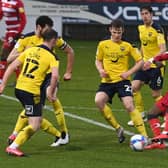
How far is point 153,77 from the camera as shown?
14938 mm

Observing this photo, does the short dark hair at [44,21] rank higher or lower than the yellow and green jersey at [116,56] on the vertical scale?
higher

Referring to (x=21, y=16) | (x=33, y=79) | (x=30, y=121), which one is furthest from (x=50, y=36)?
(x=21, y=16)

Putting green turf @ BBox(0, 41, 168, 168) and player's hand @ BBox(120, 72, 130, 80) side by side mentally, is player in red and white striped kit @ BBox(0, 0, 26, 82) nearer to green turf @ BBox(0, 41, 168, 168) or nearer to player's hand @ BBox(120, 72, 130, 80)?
green turf @ BBox(0, 41, 168, 168)

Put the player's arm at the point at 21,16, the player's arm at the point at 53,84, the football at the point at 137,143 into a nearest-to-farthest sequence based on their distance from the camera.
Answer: the player's arm at the point at 53,84, the football at the point at 137,143, the player's arm at the point at 21,16

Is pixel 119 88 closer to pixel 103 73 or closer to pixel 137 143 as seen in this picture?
pixel 103 73

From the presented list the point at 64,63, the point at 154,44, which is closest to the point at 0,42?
the point at 64,63

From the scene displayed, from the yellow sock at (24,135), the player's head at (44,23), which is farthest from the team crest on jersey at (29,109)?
the player's head at (44,23)

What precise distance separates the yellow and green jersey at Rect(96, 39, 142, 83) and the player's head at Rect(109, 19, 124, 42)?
4.6 inches

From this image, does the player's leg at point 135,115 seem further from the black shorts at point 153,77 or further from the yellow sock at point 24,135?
the black shorts at point 153,77

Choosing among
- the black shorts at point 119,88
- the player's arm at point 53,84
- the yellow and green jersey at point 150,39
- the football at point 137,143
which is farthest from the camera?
the yellow and green jersey at point 150,39

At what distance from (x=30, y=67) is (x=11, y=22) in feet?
26.9

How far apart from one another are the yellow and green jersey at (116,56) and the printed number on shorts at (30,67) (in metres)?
1.71

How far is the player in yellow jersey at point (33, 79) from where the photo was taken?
37.7 feet

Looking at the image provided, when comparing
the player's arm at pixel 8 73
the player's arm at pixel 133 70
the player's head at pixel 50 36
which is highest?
the player's head at pixel 50 36
